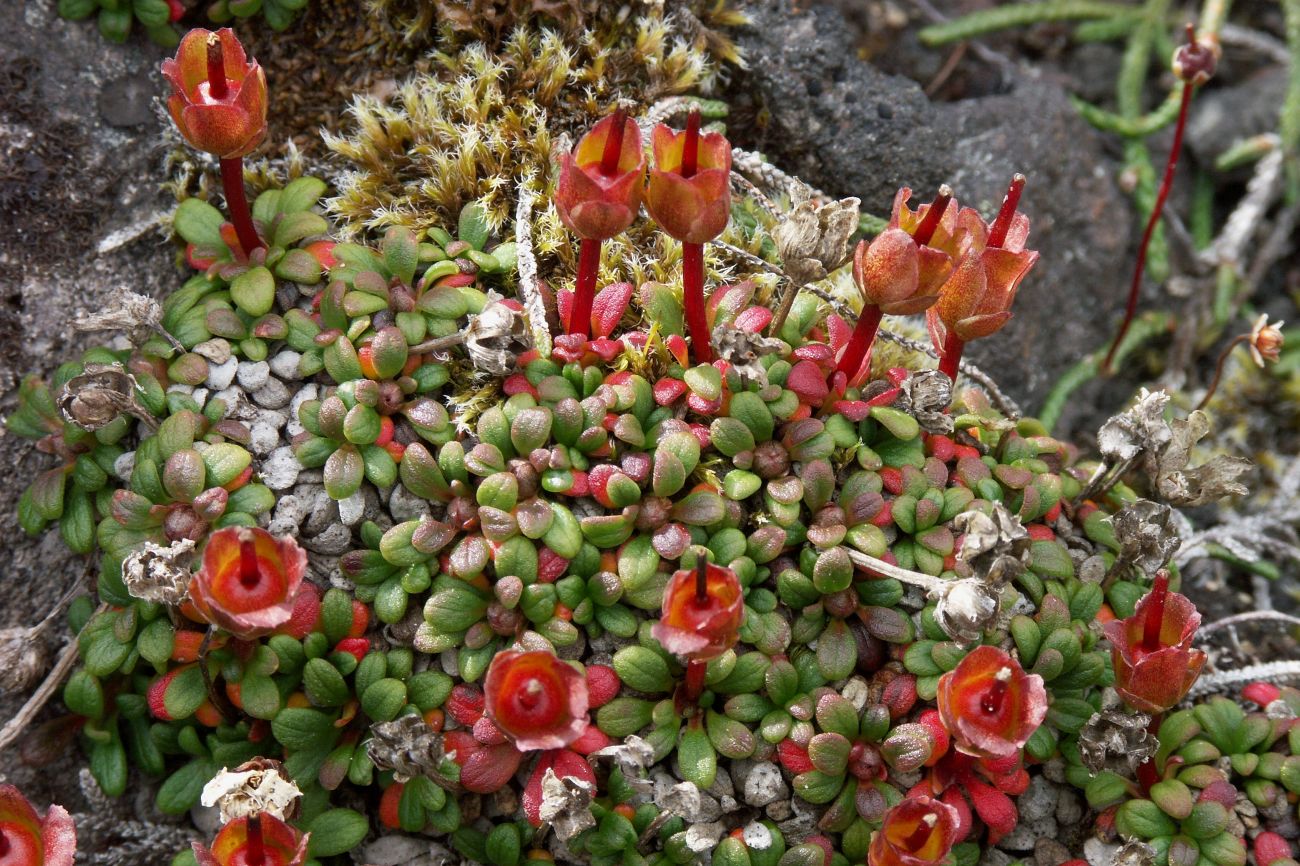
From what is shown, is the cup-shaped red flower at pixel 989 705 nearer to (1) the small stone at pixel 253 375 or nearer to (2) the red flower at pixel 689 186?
(2) the red flower at pixel 689 186

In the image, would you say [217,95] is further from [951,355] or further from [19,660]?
[951,355]

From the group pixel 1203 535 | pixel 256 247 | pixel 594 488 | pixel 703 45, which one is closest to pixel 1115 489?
pixel 1203 535

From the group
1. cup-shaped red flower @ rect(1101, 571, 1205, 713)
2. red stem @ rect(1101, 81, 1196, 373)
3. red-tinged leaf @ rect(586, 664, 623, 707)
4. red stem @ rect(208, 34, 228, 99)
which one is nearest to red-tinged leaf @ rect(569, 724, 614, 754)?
red-tinged leaf @ rect(586, 664, 623, 707)

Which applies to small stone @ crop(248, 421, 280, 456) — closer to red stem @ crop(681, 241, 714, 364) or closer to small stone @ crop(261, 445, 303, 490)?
small stone @ crop(261, 445, 303, 490)

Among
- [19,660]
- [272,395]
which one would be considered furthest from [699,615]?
[19,660]

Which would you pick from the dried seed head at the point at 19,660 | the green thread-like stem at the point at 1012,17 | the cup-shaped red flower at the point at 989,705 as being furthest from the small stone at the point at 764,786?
the green thread-like stem at the point at 1012,17

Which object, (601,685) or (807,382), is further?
(807,382)
